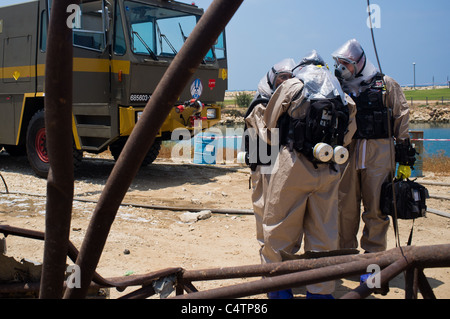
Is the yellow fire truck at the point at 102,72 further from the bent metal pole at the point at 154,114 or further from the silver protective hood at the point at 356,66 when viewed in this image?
the bent metal pole at the point at 154,114

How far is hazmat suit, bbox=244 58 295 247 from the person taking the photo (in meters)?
3.73

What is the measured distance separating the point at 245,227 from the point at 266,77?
2.25 metres

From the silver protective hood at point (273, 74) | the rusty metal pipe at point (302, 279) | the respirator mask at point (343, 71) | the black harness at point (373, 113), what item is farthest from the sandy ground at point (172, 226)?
the rusty metal pipe at point (302, 279)

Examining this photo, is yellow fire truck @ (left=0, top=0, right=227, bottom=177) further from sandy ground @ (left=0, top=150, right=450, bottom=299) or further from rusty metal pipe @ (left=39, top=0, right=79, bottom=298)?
rusty metal pipe @ (left=39, top=0, right=79, bottom=298)

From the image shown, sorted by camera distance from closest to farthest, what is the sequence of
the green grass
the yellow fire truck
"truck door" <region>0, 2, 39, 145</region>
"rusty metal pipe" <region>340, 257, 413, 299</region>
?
"rusty metal pipe" <region>340, 257, 413, 299</region>
the yellow fire truck
"truck door" <region>0, 2, 39, 145</region>
the green grass

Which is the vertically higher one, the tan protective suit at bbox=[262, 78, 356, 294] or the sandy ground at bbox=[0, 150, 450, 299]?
the tan protective suit at bbox=[262, 78, 356, 294]

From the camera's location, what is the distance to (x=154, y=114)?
3.91 feet

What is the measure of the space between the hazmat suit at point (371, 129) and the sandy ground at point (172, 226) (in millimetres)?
539

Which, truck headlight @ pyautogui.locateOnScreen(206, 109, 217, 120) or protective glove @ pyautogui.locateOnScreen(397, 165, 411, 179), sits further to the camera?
truck headlight @ pyautogui.locateOnScreen(206, 109, 217, 120)

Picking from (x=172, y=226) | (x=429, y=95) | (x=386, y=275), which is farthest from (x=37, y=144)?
(x=429, y=95)

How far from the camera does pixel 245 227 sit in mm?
5684

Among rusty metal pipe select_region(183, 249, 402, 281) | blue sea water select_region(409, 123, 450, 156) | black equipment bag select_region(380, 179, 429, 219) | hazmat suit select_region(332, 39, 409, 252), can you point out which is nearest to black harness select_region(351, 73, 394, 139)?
hazmat suit select_region(332, 39, 409, 252)
